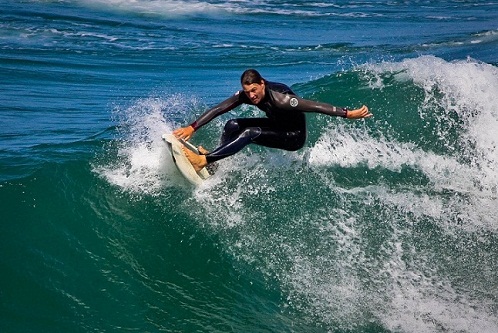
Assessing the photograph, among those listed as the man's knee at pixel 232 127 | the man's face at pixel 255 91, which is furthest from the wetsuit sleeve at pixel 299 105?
the man's knee at pixel 232 127

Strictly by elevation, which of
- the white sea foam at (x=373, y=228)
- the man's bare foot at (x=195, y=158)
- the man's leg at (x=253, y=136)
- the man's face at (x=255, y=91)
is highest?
the man's face at (x=255, y=91)

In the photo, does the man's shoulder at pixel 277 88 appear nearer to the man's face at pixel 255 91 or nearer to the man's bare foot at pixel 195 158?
the man's face at pixel 255 91

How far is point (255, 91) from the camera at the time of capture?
7.46 m

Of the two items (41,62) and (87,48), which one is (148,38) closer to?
(87,48)

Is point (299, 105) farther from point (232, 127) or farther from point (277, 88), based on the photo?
point (232, 127)

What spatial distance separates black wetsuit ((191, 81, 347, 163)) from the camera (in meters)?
7.76

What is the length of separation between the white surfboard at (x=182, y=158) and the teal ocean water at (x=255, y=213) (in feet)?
0.67

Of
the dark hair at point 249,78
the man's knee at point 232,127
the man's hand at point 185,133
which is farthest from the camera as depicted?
the man's knee at point 232,127

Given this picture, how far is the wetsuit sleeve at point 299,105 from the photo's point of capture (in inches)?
300

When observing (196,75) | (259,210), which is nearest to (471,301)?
(259,210)

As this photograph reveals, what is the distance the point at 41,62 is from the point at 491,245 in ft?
37.1

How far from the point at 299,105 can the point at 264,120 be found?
2.13 feet

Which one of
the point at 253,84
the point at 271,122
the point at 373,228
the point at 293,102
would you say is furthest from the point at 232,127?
the point at 373,228

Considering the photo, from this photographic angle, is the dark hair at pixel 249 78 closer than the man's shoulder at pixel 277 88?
Yes
